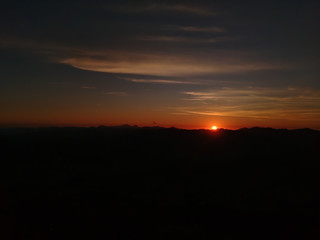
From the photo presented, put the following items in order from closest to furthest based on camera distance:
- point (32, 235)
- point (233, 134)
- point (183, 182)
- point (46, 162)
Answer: point (32, 235) < point (183, 182) < point (46, 162) < point (233, 134)

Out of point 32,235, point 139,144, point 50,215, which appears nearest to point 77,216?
point 50,215

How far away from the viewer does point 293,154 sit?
34281 millimetres

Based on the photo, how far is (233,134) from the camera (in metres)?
47.5

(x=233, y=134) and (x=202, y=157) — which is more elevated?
(x=233, y=134)

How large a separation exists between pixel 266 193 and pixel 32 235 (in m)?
16.0

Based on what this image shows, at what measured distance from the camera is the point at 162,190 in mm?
20891

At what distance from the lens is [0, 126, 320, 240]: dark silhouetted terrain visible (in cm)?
1325

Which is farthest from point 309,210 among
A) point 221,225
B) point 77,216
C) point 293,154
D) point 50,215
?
point 293,154

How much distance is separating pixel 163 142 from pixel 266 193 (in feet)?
84.5

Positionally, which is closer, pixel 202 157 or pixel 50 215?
pixel 50 215

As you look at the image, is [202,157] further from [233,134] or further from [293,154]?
[233,134]

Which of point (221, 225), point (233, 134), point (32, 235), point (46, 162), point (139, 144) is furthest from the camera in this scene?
point (233, 134)

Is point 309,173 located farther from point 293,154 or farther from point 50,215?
point 50,215

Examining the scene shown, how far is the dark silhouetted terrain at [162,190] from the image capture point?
13.2 meters
